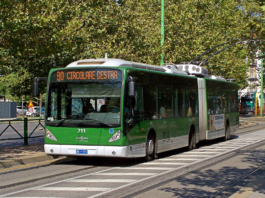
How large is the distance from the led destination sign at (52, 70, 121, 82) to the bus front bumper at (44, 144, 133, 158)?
Answer: 1.92 metres

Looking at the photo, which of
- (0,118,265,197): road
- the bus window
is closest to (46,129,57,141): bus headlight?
(0,118,265,197): road

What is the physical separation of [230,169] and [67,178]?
441cm

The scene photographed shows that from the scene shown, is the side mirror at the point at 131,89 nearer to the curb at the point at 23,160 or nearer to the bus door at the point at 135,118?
the bus door at the point at 135,118

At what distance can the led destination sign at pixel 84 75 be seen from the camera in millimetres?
12359

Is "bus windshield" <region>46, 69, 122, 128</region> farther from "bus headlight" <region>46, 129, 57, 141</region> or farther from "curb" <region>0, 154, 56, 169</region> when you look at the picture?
"curb" <region>0, 154, 56, 169</region>

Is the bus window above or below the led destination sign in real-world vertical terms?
below

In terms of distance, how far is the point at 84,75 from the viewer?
12.6 metres

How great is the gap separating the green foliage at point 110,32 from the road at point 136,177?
3263 mm

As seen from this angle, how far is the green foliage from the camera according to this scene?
14.3m

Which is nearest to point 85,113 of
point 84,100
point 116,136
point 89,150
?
point 84,100

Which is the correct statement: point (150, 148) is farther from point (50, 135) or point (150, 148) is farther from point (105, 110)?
point (50, 135)

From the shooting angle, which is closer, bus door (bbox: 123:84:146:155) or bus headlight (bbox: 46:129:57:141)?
bus door (bbox: 123:84:146:155)

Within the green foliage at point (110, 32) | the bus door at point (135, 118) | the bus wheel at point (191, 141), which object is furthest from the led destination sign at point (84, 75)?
the bus wheel at point (191, 141)

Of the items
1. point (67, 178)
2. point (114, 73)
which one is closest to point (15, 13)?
point (114, 73)
